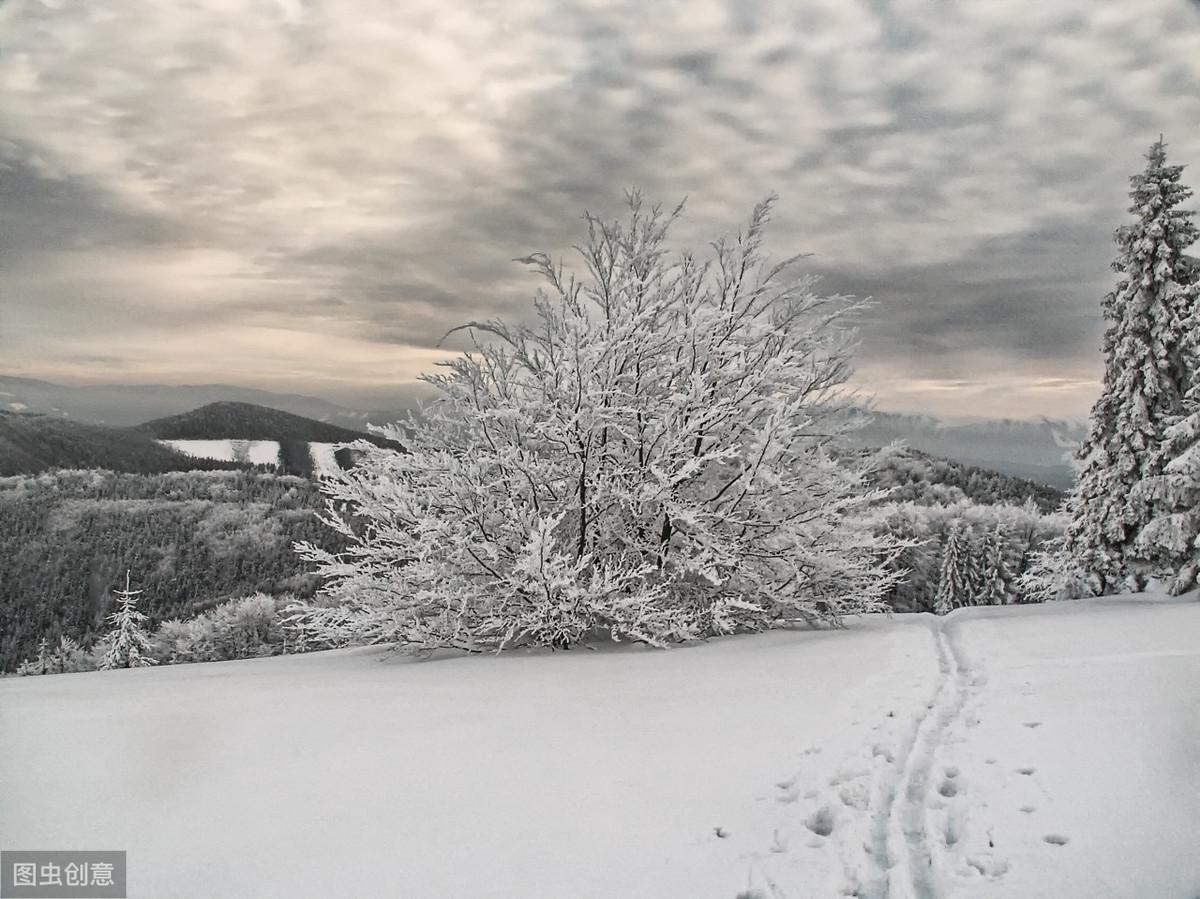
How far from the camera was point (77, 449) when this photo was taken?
116250 millimetres

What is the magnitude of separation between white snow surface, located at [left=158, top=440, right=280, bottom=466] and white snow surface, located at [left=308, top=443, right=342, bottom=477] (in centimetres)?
13522

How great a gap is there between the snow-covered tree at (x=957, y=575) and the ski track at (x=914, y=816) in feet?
153

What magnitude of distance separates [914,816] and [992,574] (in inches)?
2013

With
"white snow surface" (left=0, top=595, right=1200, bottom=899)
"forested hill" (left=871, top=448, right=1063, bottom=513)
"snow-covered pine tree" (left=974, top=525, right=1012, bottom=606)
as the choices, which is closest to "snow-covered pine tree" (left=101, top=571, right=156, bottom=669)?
"white snow surface" (left=0, top=595, right=1200, bottom=899)

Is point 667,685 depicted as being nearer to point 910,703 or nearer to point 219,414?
point 910,703

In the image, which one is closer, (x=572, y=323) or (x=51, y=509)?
(x=572, y=323)

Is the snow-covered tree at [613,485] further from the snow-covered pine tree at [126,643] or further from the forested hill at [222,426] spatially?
the forested hill at [222,426]

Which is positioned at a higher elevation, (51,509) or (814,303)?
(814,303)

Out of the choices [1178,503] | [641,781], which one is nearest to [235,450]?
[1178,503]

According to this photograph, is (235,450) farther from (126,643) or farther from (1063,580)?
(1063,580)

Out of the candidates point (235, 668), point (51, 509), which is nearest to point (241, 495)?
point (51, 509)

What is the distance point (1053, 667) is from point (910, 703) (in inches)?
78.5

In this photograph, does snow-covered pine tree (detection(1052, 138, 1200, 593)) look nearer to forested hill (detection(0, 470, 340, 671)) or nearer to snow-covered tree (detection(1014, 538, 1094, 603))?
snow-covered tree (detection(1014, 538, 1094, 603))

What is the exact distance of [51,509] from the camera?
11288cm
